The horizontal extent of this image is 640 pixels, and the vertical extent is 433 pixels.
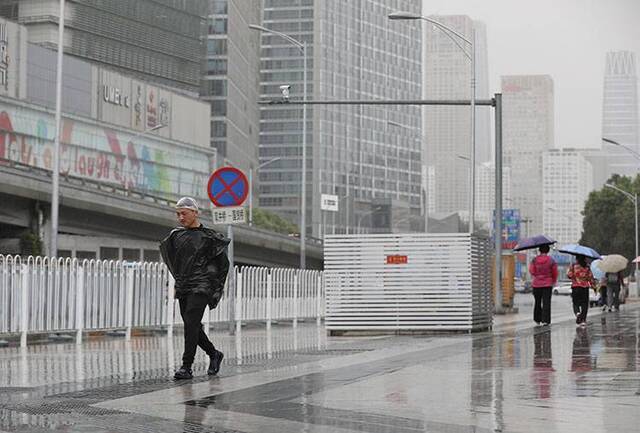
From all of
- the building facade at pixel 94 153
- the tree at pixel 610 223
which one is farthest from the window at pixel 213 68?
the tree at pixel 610 223

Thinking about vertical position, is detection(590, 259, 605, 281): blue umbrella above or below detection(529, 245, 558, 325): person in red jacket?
above

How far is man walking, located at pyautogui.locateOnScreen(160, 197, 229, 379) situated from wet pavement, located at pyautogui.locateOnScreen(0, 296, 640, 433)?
538mm

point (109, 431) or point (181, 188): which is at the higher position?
point (181, 188)

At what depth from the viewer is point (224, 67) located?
15638cm

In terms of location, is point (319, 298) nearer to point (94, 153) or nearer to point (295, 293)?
point (295, 293)

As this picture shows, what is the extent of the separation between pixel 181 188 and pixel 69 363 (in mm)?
119139

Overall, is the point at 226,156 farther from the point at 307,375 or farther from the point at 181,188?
the point at 307,375

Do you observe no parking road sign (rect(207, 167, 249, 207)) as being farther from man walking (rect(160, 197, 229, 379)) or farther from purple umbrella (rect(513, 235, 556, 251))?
purple umbrella (rect(513, 235, 556, 251))

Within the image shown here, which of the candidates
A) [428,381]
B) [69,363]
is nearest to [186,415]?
[428,381]

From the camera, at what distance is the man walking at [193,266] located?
1284 cm

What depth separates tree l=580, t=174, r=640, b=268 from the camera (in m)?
104

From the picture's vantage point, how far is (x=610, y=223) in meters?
106

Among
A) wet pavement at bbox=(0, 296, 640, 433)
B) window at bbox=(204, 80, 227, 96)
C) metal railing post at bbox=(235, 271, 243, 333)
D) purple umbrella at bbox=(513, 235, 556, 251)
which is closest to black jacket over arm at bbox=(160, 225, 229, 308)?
wet pavement at bbox=(0, 296, 640, 433)

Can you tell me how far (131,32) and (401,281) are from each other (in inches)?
4452
